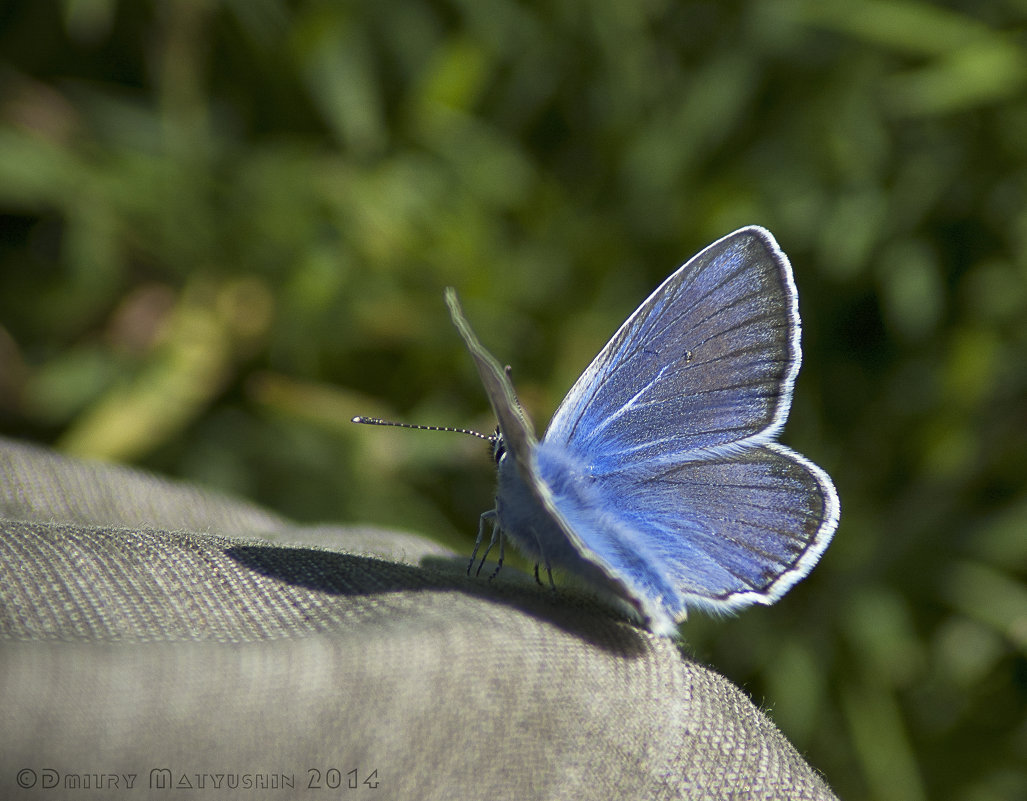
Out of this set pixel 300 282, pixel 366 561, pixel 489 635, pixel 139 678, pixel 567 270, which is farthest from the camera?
pixel 567 270

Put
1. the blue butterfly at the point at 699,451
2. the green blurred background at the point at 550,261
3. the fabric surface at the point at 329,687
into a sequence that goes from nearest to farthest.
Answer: the fabric surface at the point at 329,687 < the blue butterfly at the point at 699,451 < the green blurred background at the point at 550,261

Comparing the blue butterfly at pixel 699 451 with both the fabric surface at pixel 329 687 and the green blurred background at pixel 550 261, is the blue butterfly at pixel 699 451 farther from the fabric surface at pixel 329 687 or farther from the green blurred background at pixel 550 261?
the green blurred background at pixel 550 261

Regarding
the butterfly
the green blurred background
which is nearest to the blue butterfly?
the butterfly

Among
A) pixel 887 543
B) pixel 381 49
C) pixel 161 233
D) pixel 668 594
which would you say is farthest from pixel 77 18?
pixel 887 543

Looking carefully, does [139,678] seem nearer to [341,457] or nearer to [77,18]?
[341,457]

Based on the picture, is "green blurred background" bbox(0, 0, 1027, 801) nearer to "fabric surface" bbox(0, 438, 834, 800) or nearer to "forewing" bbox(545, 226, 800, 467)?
"forewing" bbox(545, 226, 800, 467)

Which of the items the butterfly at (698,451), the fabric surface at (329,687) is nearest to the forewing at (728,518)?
the butterfly at (698,451)

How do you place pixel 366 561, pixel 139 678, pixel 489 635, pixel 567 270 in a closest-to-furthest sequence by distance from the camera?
pixel 139 678 < pixel 489 635 < pixel 366 561 < pixel 567 270

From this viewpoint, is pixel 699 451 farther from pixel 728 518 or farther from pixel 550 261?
pixel 550 261
